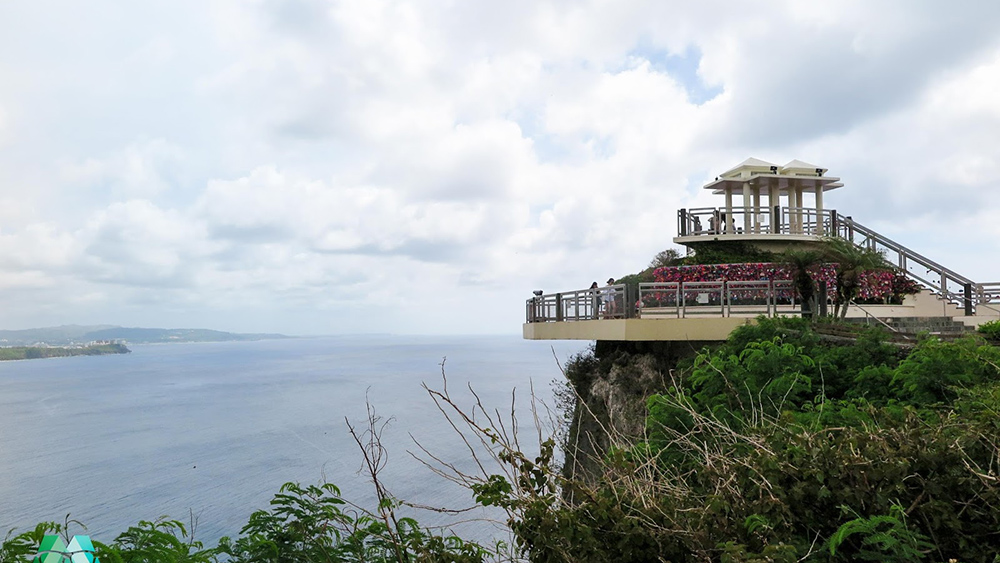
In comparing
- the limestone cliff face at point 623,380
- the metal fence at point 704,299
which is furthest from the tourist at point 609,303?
the limestone cliff face at point 623,380

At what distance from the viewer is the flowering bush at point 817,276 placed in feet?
46.6

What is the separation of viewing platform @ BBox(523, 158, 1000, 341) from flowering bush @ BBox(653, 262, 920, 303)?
0.17 ft

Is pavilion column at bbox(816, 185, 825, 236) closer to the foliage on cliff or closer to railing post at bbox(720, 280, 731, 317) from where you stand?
railing post at bbox(720, 280, 731, 317)

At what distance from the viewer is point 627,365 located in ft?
52.1

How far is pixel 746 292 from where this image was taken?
14555mm

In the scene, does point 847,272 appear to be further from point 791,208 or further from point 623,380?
point 791,208

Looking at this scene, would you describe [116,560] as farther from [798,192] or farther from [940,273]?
[798,192]

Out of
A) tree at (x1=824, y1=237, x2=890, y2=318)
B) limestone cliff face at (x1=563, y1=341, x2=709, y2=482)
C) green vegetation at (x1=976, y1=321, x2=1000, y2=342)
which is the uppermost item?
tree at (x1=824, y1=237, x2=890, y2=318)

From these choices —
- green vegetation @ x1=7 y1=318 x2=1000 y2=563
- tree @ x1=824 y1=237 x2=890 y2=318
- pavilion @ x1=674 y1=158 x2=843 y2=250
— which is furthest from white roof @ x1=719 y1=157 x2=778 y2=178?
green vegetation @ x1=7 y1=318 x2=1000 y2=563

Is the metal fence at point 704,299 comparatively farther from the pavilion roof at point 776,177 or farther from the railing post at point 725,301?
the pavilion roof at point 776,177

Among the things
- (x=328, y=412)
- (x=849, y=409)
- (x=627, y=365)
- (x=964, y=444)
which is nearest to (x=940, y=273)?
(x=627, y=365)

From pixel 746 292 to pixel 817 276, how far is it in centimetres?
138

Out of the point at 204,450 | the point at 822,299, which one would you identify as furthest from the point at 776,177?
the point at 204,450

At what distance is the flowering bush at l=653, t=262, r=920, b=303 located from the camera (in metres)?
14.2
